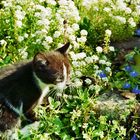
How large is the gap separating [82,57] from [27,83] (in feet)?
3.84

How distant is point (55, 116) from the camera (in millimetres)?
5535

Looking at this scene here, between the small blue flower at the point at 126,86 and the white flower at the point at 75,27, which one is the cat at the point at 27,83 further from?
the white flower at the point at 75,27

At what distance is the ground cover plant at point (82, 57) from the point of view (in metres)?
5.51

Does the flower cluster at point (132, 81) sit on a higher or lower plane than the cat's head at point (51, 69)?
lower

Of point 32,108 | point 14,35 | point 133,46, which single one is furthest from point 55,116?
point 133,46

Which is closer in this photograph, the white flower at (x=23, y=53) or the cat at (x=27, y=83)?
the cat at (x=27, y=83)

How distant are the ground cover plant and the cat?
0.51 feet

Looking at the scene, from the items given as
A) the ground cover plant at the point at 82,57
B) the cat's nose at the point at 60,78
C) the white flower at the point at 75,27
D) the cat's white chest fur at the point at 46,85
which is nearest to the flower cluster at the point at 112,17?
the ground cover plant at the point at 82,57

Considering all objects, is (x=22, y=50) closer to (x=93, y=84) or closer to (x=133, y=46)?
(x=93, y=84)

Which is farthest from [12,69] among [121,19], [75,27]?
[121,19]

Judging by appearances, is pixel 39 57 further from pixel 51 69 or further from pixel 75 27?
pixel 75 27

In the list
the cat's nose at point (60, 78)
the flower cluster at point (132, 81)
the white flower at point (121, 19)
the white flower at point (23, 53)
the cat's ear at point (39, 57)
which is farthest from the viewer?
the white flower at point (121, 19)

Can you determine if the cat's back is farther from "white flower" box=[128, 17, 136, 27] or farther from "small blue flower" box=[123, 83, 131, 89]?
"white flower" box=[128, 17, 136, 27]

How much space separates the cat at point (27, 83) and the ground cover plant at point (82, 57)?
0.16 metres
